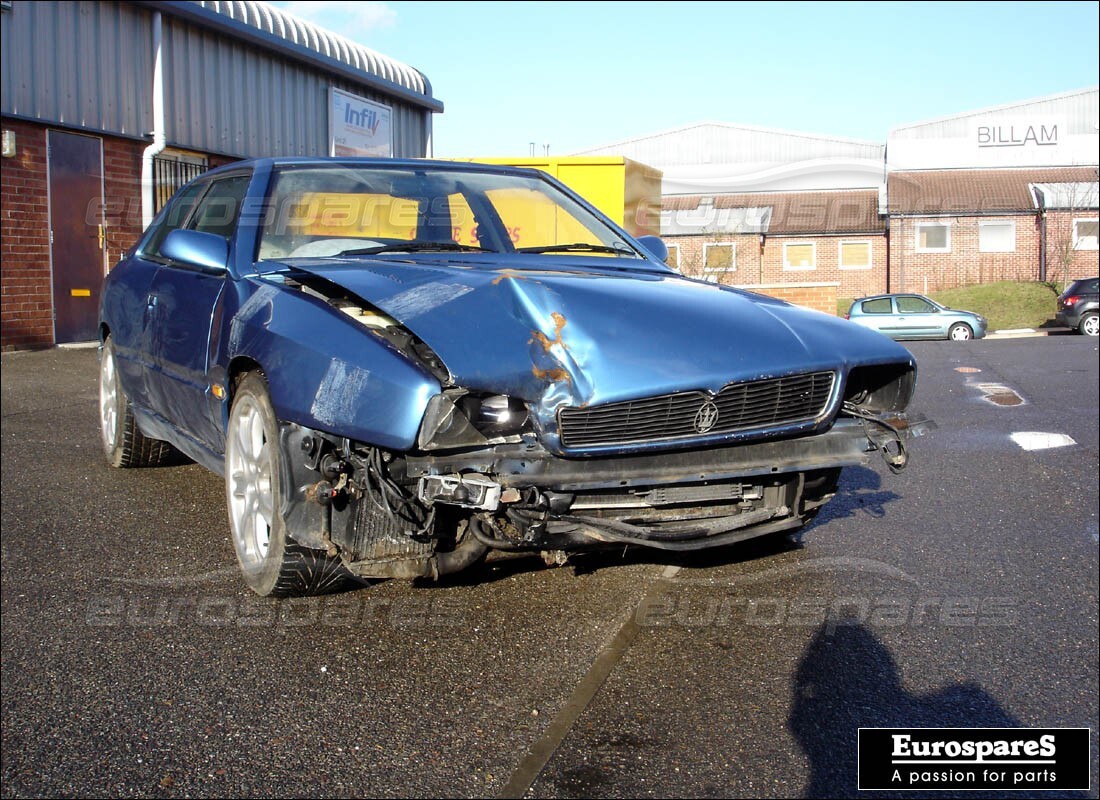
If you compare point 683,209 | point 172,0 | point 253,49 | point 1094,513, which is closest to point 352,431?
point 1094,513

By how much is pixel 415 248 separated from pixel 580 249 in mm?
752

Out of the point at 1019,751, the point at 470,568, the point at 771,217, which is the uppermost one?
the point at 771,217

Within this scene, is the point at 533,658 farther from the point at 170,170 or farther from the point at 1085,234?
the point at 1085,234

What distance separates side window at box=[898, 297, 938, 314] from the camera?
981 inches

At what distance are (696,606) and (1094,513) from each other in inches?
108

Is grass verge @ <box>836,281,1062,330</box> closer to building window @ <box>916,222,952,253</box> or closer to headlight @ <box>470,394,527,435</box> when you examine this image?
building window @ <box>916,222,952,253</box>

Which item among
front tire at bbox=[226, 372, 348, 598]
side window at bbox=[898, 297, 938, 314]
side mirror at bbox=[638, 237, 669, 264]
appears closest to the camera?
front tire at bbox=[226, 372, 348, 598]

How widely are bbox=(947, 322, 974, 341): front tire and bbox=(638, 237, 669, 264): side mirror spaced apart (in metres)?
20.8

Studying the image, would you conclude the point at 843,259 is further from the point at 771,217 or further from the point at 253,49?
the point at 253,49

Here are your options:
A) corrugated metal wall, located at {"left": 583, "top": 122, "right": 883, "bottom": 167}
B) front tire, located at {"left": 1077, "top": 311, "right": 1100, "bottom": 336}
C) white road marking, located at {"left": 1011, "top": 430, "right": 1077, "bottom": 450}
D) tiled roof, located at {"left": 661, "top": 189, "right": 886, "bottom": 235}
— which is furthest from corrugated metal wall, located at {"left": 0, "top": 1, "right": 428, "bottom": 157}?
corrugated metal wall, located at {"left": 583, "top": 122, "right": 883, "bottom": 167}

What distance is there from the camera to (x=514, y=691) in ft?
10.6

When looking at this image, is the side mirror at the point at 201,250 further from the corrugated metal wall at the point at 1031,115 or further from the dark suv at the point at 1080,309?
the corrugated metal wall at the point at 1031,115

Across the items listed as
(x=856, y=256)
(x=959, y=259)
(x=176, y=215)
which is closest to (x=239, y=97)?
(x=176, y=215)

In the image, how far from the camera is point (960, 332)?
79.5 feet
